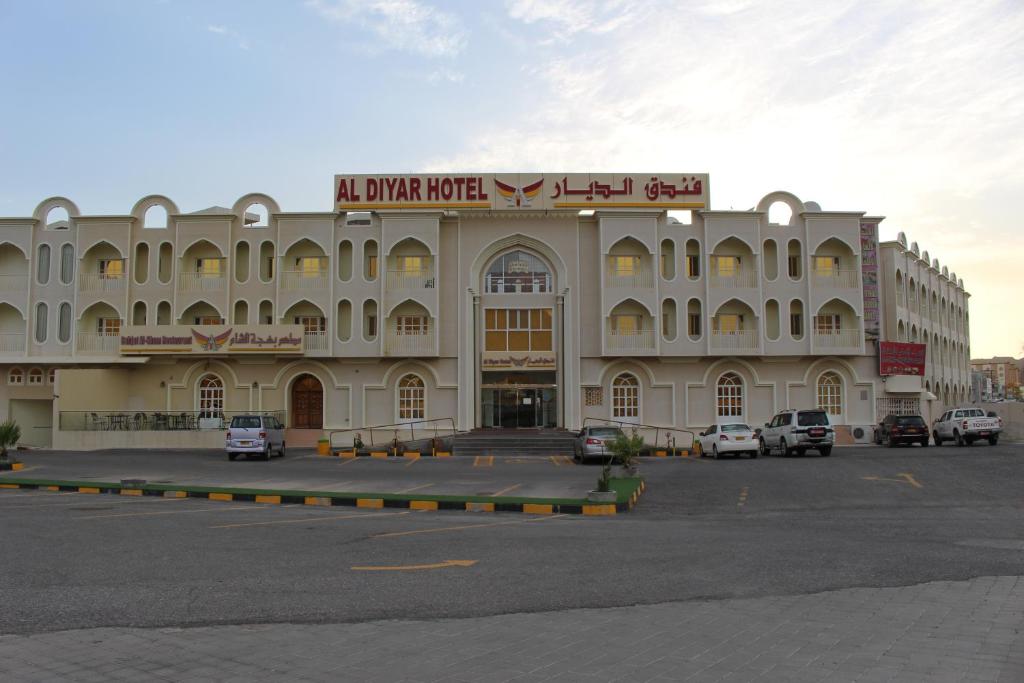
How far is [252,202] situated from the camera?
136 feet

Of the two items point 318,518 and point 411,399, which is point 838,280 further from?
point 318,518

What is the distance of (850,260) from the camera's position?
41469 mm

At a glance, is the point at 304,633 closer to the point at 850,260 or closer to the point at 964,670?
the point at 964,670

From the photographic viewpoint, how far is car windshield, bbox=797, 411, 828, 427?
30469 mm

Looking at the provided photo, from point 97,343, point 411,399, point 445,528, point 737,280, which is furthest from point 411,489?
point 97,343

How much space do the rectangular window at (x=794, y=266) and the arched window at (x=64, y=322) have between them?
115 feet

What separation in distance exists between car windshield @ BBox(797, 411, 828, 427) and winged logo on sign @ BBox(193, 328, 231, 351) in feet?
82.5

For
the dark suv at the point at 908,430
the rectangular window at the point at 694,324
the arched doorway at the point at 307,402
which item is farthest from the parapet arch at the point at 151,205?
the dark suv at the point at 908,430

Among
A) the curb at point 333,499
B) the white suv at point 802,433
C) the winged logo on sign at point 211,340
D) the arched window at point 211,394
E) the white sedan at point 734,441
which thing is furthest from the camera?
the arched window at point 211,394

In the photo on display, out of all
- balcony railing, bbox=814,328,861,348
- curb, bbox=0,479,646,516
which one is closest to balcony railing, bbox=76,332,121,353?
curb, bbox=0,479,646,516

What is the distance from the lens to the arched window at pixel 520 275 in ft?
136

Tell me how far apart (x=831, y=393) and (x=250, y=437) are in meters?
27.2

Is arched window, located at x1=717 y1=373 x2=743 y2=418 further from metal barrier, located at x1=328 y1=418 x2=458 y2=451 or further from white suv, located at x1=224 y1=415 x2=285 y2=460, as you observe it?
white suv, located at x1=224 y1=415 x2=285 y2=460

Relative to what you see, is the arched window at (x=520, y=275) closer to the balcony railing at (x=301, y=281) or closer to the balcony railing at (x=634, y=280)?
the balcony railing at (x=634, y=280)
